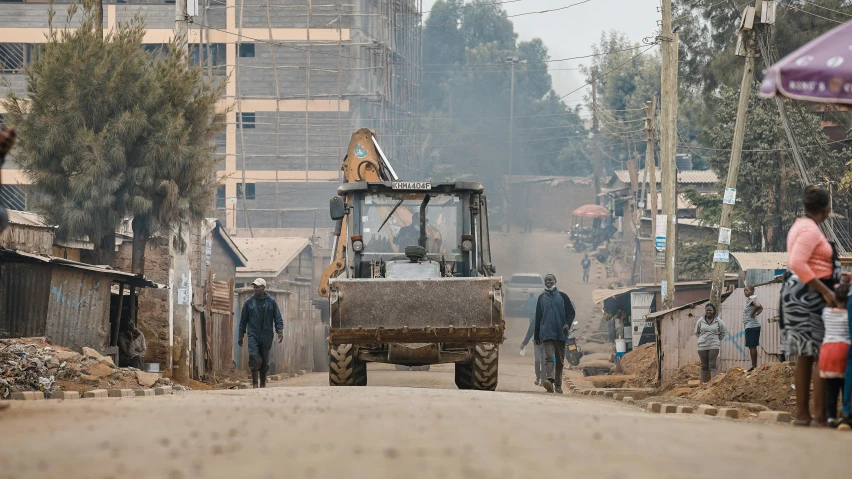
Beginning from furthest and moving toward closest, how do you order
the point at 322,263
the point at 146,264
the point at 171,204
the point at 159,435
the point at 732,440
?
the point at 322,263
the point at 146,264
the point at 171,204
the point at 732,440
the point at 159,435

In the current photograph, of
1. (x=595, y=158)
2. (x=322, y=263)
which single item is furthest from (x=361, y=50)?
(x=595, y=158)

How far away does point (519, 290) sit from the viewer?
4909 centimetres

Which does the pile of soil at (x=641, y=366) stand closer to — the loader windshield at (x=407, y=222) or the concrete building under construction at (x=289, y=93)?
the loader windshield at (x=407, y=222)

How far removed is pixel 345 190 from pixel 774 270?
1753 centimetres

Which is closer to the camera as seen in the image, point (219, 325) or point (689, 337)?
point (689, 337)

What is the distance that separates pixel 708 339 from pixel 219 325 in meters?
11.7

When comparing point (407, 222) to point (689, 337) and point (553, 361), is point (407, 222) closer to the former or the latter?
point (553, 361)

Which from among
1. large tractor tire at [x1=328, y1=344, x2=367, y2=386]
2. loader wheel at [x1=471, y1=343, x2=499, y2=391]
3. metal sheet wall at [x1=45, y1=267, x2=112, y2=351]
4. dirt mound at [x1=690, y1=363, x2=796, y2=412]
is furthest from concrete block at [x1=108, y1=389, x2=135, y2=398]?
dirt mound at [x1=690, y1=363, x2=796, y2=412]

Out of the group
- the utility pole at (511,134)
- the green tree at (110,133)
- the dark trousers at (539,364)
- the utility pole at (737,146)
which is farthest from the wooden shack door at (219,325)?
the utility pole at (511,134)

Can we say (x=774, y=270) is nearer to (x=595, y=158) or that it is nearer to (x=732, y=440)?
(x=732, y=440)

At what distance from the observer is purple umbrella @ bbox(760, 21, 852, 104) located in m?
8.56

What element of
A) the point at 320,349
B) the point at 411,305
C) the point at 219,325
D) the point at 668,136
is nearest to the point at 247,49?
the point at 320,349

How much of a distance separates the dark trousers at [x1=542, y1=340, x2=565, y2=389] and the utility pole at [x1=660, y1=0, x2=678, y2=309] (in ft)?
28.4

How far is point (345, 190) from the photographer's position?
651 inches
